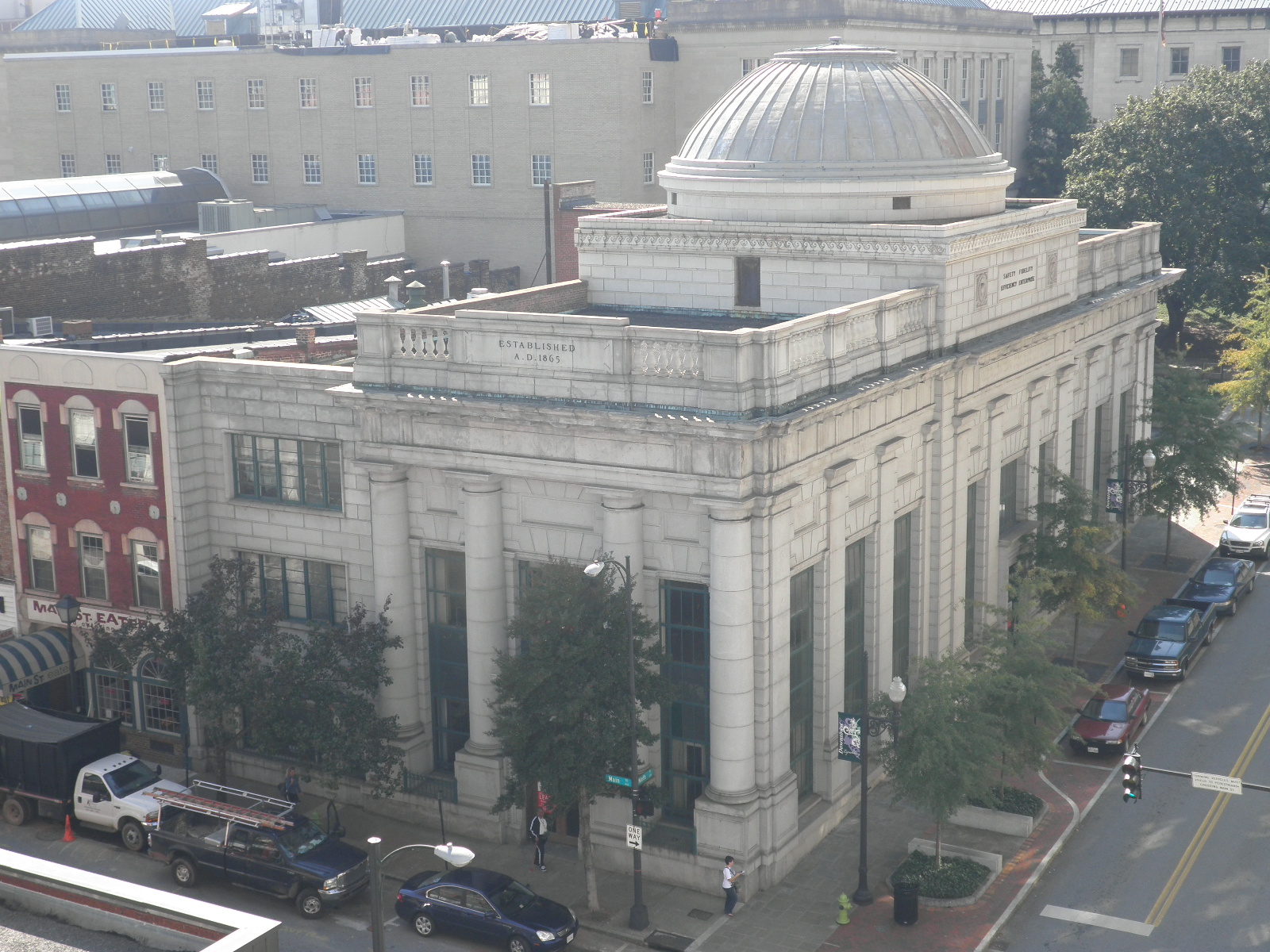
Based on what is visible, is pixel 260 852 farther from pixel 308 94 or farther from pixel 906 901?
pixel 308 94

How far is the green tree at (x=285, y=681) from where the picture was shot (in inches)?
1471

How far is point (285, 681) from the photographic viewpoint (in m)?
37.6

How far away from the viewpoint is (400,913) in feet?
111

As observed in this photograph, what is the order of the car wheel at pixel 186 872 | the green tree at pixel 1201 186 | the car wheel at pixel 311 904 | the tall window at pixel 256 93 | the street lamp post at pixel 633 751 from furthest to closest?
the tall window at pixel 256 93 < the green tree at pixel 1201 186 < the car wheel at pixel 186 872 < the car wheel at pixel 311 904 < the street lamp post at pixel 633 751

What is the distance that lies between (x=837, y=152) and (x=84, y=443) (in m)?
22.2

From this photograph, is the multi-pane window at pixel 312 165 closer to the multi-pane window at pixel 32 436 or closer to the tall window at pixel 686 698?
the multi-pane window at pixel 32 436

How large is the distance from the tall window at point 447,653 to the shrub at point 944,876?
11.3 meters

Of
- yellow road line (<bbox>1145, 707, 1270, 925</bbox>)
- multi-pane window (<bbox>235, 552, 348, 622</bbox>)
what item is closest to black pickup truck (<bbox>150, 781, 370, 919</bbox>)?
multi-pane window (<bbox>235, 552, 348, 622</bbox>)

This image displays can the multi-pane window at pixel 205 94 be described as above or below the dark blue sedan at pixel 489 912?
above

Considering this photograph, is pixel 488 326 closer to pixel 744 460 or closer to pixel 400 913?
pixel 744 460

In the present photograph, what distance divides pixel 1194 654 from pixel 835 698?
1655 centimetres

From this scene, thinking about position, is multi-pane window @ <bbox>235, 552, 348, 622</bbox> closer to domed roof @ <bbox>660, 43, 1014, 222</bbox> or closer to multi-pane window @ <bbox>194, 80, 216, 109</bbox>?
domed roof @ <bbox>660, 43, 1014, 222</bbox>

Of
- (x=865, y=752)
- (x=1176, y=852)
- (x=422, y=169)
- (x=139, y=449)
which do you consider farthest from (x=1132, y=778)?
(x=422, y=169)

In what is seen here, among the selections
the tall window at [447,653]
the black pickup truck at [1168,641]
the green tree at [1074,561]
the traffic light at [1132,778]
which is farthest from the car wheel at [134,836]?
the black pickup truck at [1168,641]
